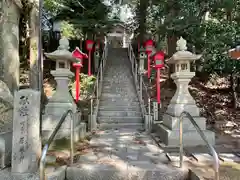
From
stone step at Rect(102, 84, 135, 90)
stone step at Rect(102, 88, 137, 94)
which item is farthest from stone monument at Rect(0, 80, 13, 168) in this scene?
stone step at Rect(102, 84, 135, 90)

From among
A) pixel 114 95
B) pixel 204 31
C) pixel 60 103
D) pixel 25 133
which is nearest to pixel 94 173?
pixel 25 133

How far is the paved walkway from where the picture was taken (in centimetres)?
339

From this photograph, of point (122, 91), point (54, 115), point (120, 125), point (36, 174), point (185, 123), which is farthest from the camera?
point (122, 91)

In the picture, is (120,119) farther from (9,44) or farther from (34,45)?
(9,44)

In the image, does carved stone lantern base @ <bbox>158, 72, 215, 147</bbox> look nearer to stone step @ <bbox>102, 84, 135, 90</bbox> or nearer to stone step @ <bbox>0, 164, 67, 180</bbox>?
stone step @ <bbox>0, 164, 67, 180</bbox>

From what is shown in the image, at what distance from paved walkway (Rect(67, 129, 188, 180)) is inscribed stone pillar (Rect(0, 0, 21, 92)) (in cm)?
330

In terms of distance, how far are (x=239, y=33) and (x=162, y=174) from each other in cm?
675

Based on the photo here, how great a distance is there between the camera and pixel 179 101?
5.32 m

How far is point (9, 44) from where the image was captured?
21.4ft

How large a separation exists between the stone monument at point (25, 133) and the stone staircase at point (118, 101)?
444 centimetres

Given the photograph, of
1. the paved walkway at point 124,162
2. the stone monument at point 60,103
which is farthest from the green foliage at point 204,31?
the paved walkway at point 124,162

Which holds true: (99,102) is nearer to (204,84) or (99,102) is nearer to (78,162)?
(78,162)

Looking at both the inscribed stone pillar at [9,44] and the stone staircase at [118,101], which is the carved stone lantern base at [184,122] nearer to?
the stone staircase at [118,101]

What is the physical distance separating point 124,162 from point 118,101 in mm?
5209
